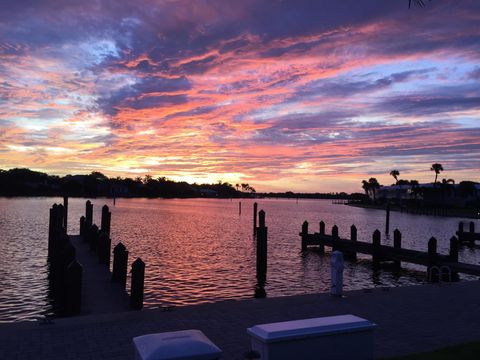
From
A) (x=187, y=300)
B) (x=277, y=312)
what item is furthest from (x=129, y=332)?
(x=187, y=300)

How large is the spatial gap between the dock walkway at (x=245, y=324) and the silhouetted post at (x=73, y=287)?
8.38ft

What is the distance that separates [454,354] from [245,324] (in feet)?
14.2

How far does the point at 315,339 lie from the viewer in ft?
22.0

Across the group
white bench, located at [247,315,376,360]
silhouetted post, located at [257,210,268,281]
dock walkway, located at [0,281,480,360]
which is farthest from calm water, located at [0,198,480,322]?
white bench, located at [247,315,376,360]

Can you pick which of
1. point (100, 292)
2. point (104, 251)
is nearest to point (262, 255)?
point (104, 251)

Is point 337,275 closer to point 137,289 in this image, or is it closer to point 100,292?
point 137,289

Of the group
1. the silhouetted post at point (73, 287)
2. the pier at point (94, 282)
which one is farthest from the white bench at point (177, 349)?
the pier at point (94, 282)

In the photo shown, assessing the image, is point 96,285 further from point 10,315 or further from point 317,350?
point 317,350

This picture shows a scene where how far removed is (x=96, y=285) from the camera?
17.6m

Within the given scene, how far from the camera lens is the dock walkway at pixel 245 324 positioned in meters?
8.54

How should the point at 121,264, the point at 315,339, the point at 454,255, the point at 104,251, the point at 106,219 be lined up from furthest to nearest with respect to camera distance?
the point at 106,219
the point at 454,255
the point at 104,251
the point at 121,264
the point at 315,339

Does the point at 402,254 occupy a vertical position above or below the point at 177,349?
below

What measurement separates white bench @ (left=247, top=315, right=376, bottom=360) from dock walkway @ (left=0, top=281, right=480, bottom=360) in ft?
5.38

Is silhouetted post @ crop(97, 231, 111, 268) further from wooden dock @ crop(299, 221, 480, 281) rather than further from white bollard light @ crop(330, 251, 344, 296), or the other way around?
wooden dock @ crop(299, 221, 480, 281)
